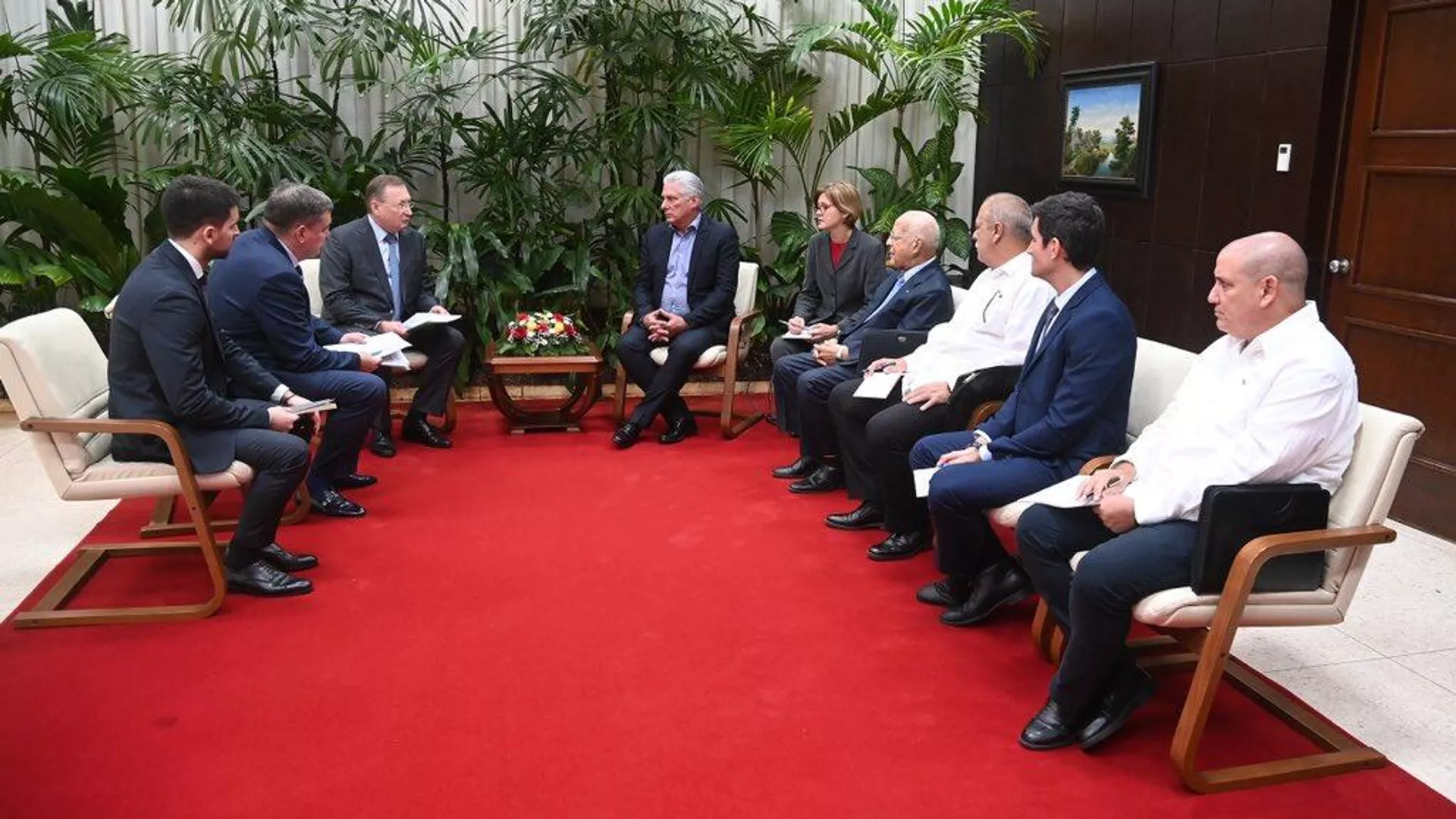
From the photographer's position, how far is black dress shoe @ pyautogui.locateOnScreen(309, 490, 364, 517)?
16.6ft

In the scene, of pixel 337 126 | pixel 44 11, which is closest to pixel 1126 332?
pixel 337 126

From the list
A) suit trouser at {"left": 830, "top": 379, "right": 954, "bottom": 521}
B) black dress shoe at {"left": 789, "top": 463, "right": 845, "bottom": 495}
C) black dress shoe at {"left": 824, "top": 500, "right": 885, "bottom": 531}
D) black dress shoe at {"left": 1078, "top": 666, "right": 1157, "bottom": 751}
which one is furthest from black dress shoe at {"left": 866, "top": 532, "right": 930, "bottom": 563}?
black dress shoe at {"left": 1078, "top": 666, "right": 1157, "bottom": 751}

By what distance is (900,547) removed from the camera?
458 centimetres

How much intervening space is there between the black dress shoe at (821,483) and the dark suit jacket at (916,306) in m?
0.53

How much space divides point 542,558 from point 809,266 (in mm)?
2412

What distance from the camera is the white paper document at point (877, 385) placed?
4.81 metres

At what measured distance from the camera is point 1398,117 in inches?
191

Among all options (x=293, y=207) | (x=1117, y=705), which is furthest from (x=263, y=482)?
(x=1117, y=705)

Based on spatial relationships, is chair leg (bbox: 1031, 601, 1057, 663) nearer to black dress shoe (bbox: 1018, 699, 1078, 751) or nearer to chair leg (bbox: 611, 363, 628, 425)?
black dress shoe (bbox: 1018, 699, 1078, 751)

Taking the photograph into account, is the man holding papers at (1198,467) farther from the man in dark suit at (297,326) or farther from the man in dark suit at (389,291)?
the man in dark suit at (389,291)

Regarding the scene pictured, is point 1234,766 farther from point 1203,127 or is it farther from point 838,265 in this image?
point 1203,127

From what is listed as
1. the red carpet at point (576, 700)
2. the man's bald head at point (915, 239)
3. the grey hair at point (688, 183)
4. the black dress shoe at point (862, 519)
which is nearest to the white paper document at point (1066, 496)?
the red carpet at point (576, 700)

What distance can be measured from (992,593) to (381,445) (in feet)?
11.1

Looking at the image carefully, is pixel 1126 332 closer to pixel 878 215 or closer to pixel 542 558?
pixel 542 558
